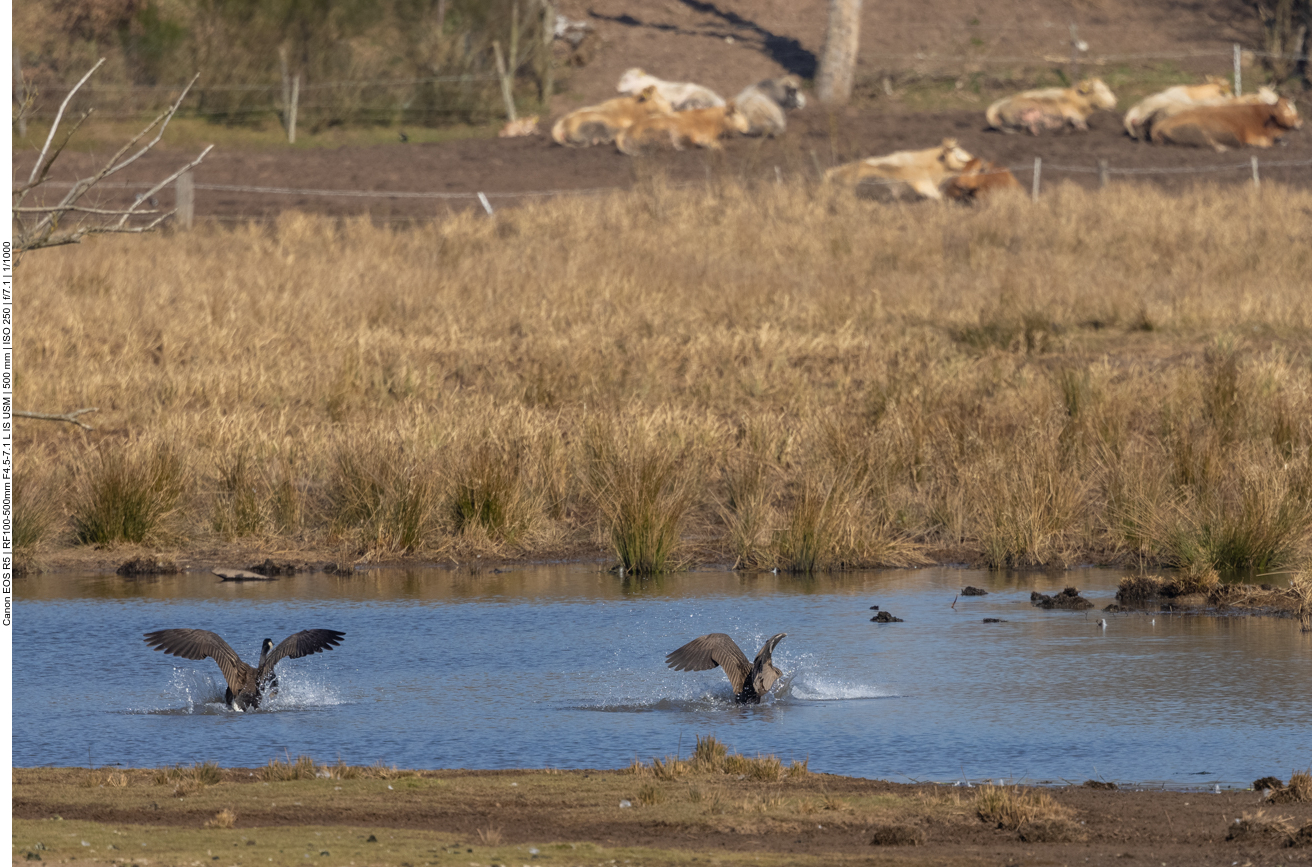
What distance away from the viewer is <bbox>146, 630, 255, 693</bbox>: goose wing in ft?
24.2

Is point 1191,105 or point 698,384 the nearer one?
point 698,384

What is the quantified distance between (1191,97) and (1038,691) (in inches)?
1076

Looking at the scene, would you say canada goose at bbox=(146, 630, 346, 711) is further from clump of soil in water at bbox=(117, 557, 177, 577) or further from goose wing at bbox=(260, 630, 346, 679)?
clump of soil in water at bbox=(117, 557, 177, 577)

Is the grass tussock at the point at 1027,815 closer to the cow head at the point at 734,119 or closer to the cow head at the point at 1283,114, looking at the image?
the cow head at the point at 734,119

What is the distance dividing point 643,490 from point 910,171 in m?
17.1

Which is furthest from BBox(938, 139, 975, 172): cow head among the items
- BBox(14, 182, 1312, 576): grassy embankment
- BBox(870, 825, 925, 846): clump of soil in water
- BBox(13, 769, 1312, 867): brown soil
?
BBox(870, 825, 925, 846): clump of soil in water

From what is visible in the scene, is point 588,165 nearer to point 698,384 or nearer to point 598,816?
point 698,384

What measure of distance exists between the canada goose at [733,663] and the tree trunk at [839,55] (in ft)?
100.0

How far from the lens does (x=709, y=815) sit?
5.63 meters

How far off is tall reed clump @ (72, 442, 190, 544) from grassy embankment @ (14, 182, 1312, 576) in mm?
24

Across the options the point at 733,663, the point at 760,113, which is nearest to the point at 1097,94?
the point at 760,113

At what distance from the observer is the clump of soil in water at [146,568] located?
11.0 m

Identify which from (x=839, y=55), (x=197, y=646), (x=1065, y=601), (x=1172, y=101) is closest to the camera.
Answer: (x=197, y=646)

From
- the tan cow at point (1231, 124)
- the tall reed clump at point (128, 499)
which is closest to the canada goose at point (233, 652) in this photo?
the tall reed clump at point (128, 499)
